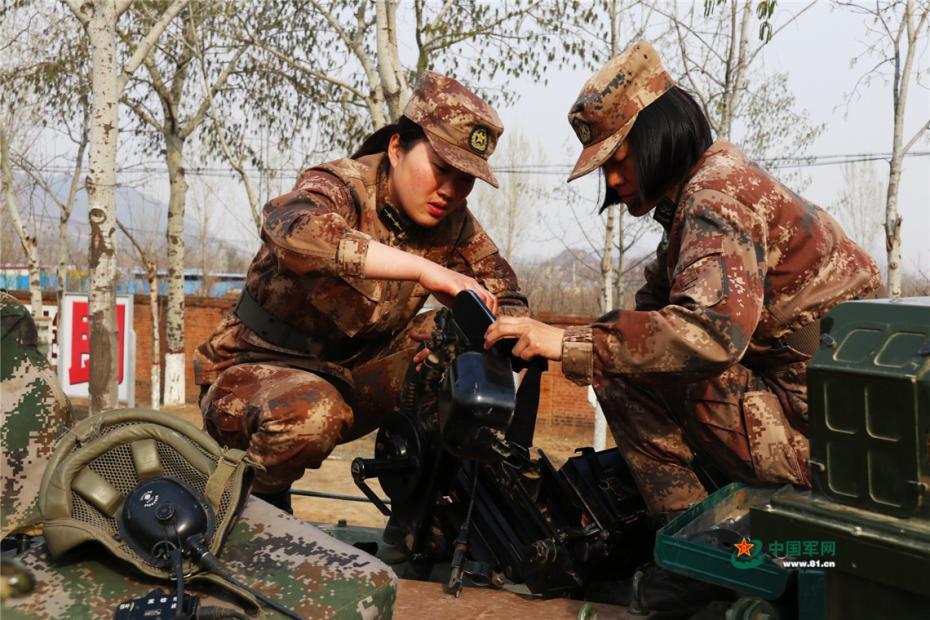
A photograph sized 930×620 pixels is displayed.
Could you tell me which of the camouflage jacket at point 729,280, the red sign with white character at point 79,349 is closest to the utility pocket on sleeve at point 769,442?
the camouflage jacket at point 729,280

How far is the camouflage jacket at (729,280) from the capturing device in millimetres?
2496

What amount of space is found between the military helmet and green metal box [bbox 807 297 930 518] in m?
1.18

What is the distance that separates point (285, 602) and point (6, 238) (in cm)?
3998

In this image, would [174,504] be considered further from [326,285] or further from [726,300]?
[326,285]

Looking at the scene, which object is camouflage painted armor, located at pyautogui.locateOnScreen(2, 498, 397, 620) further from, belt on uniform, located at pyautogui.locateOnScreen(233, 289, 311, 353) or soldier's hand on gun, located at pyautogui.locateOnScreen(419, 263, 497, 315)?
belt on uniform, located at pyautogui.locateOnScreen(233, 289, 311, 353)

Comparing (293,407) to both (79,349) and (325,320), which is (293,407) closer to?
(325,320)

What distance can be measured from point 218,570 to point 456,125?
6.16ft

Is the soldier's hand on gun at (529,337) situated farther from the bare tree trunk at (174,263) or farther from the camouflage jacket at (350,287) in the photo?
the bare tree trunk at (174,263)

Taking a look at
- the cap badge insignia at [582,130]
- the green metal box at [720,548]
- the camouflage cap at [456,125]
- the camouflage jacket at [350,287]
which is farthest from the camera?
the camouflage jacket at [350,287]

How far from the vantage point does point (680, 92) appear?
117 inches

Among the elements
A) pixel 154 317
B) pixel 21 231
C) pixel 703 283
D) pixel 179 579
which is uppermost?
pixel 21 231

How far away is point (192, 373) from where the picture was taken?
55.6ft

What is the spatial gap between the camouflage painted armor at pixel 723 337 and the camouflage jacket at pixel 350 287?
0.85 metres

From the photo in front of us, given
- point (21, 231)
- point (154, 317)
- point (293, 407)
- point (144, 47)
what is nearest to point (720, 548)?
point (293, 407)
